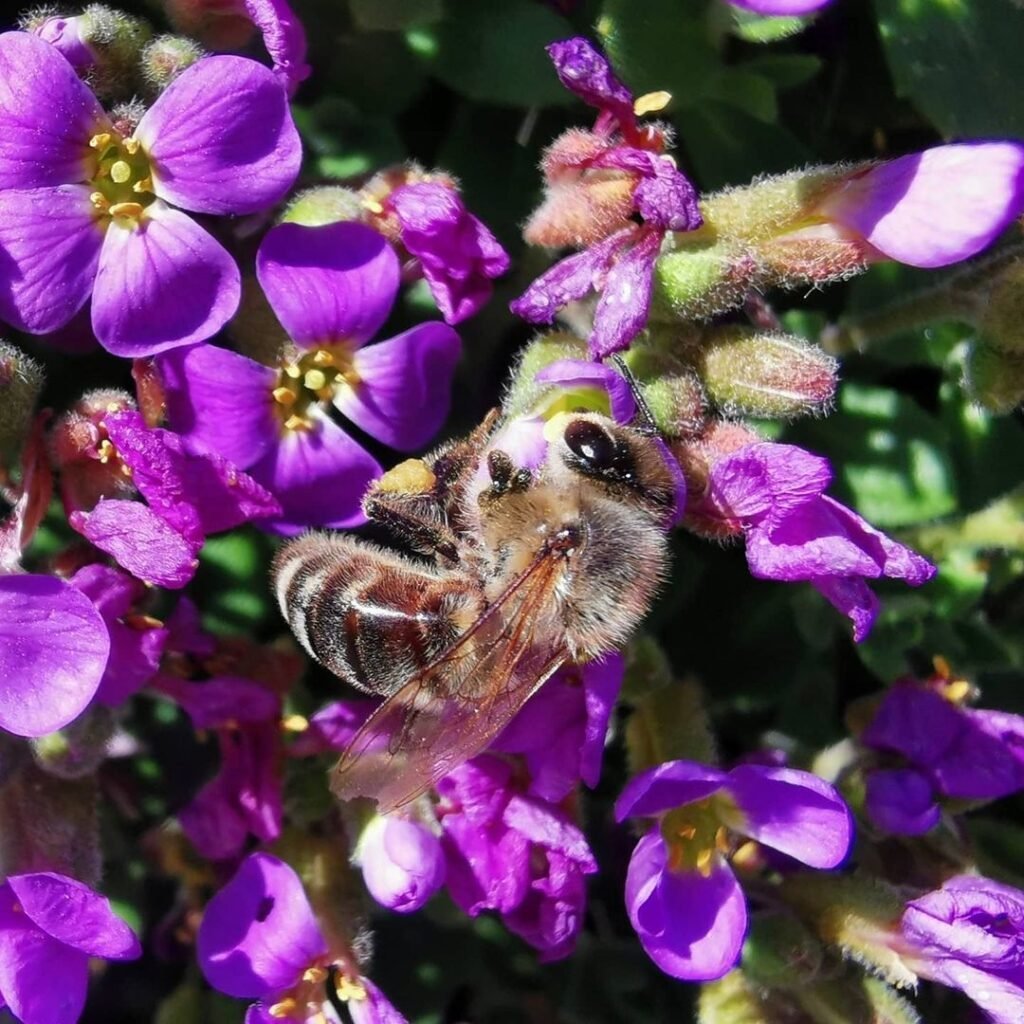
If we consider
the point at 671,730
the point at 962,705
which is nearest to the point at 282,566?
the point at 671,730

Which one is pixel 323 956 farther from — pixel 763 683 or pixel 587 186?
pixel 587 186

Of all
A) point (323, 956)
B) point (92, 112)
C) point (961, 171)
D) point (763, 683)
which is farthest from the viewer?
point (763, 683)

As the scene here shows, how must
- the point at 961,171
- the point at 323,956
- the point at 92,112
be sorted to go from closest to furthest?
the point at 961,171 < the point at 92,112 < the point at 323,956

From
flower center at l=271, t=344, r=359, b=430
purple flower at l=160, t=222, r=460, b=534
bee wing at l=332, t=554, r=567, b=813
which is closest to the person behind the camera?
bee wing at l=332, t=554, r=567, b=813

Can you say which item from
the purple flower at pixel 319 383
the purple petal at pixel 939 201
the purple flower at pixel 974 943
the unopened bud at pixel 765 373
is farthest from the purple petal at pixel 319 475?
the purple flower at pixel 974 943

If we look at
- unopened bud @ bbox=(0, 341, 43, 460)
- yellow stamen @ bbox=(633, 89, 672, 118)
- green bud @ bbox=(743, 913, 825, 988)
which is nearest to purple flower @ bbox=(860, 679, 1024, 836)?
green bud @ bbox=(743, 913, 825, 988)

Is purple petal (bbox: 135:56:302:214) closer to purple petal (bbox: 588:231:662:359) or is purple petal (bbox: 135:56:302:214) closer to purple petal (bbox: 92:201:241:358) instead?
purple petal (bbox: 92:201:241:358)

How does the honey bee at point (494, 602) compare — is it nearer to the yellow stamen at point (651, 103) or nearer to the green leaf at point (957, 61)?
the yellow stamen at point (651, 103)
